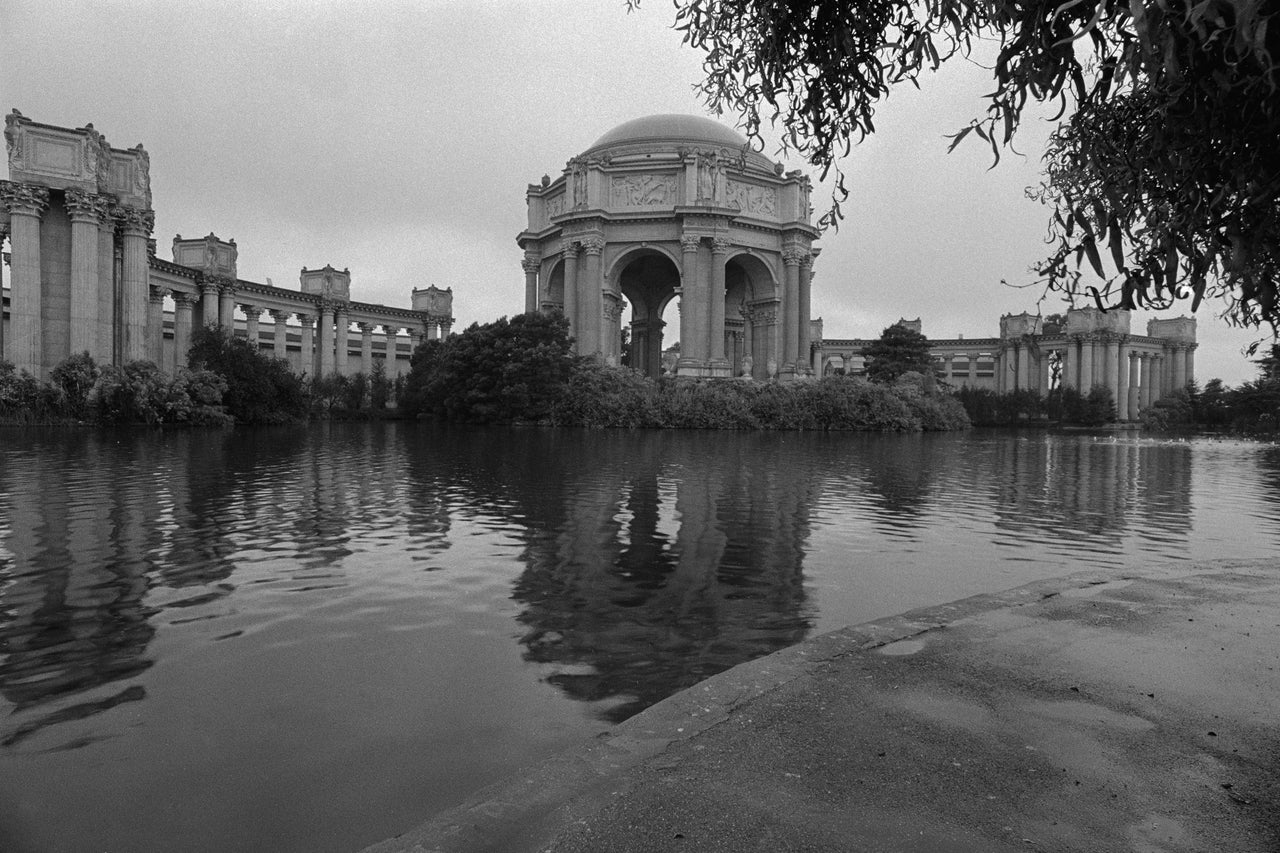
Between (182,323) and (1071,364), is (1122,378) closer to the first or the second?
(1071,364)

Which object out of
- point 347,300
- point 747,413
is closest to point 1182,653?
point 747,413

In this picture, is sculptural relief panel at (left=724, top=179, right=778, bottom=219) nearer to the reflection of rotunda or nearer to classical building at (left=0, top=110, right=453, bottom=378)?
the reflection of rotunda

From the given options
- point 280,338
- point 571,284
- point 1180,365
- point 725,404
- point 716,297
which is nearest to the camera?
point 725,404

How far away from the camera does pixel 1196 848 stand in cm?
270

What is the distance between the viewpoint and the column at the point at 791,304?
59719 millimetres

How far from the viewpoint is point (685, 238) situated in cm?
5456

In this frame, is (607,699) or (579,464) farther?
(579,464)

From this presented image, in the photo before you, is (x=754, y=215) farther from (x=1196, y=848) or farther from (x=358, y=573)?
(x=1196, y=848)

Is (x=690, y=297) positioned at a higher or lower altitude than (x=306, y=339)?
higher

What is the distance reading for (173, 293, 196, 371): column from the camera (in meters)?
55.8

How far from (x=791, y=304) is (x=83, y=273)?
1729 inches

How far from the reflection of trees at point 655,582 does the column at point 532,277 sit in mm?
50256

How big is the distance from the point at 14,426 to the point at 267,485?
85.9ft

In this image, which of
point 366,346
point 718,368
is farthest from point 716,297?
point 366,346
